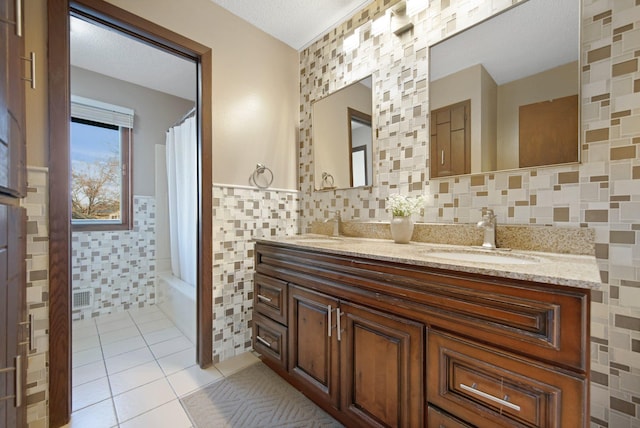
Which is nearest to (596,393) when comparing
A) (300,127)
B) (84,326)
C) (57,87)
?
(300,127)

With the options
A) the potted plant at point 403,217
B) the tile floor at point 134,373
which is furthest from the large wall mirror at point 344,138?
the tile floor at point 134,373

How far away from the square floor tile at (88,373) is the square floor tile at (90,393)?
0.17ft

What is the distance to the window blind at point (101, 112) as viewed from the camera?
2.61 meters

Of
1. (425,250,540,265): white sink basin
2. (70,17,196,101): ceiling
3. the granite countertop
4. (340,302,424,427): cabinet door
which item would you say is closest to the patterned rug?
(340,302,424,427): cabinet door

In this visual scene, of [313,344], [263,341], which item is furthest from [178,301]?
[313,344]

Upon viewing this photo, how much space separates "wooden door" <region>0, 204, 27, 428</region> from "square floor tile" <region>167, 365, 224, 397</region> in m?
0.84

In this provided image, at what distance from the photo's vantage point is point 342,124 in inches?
79.0

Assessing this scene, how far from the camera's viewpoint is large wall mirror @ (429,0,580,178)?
3.69 ft

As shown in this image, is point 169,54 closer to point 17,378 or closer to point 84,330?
point 17,378

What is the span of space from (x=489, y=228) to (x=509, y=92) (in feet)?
2.18

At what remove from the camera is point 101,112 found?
2.72 meters

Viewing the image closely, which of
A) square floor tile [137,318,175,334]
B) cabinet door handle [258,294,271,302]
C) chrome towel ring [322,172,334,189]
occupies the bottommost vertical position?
square floor tile [137,318,175,334]

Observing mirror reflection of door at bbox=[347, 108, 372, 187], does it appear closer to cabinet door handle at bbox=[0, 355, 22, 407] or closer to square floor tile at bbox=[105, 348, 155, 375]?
cabinet door handle at bbox=[0, 355, 22, 407]

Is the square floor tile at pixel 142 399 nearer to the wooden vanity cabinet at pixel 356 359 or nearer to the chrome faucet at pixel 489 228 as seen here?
the wooden vanity cabinet at pixel 356 359
